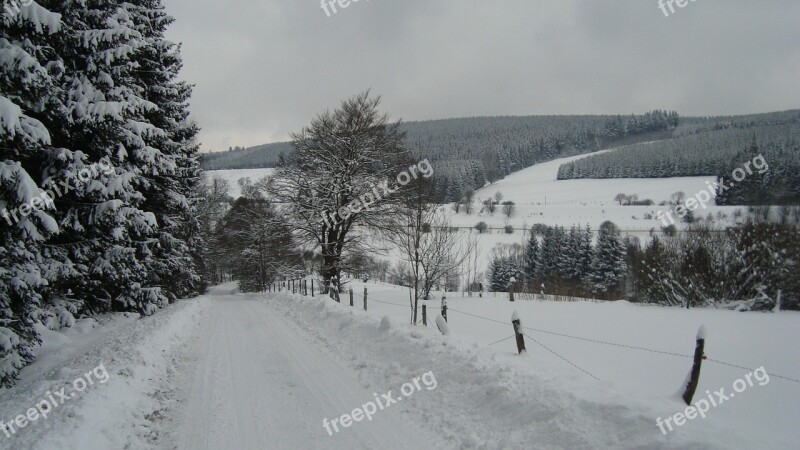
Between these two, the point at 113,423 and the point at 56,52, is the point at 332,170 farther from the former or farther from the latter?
the point at 113,423

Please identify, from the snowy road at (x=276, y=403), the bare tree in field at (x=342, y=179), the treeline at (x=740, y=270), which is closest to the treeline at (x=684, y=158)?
the treeline at (x=740, y=270)

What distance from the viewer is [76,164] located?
8.66 meters

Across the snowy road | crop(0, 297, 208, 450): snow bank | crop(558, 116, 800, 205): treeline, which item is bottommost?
the snowy road

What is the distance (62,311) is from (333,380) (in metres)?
7.62

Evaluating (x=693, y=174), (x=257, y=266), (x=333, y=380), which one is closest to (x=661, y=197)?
(x=693, y=174)

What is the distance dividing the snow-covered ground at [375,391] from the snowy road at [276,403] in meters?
0.03

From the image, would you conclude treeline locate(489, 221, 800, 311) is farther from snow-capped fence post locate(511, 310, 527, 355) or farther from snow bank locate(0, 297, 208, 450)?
snow bank locate(0, 297, 208, 450)

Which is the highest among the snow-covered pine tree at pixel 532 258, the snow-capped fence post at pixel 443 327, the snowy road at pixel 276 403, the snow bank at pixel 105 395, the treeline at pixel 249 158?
the treeline at pixel 249 158

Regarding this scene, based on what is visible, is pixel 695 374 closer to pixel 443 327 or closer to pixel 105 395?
pixel 443 327

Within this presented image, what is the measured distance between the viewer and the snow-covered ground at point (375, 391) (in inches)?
185

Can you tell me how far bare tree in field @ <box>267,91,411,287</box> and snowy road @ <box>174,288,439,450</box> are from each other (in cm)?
1050

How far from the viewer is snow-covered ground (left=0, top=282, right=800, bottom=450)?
4688 millimetres

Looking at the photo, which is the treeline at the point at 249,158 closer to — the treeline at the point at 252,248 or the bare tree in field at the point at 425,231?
the treeline at the point at 252,248

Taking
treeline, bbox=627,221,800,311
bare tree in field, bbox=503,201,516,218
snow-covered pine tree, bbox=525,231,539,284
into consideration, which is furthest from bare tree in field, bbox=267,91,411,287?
bare tree in field, bbox=503,201,516,218
